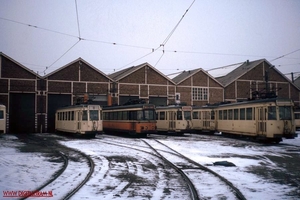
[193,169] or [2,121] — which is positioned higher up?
[2,121]

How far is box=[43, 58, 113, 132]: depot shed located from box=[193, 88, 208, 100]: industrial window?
11.9 metres

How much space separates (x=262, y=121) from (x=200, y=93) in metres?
23.4

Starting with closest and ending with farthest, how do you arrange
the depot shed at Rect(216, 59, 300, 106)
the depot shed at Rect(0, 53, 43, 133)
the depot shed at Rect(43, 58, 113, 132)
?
the depot shed at Rect(0, 53, 43, 133)
the depot shed at Rect(43, 58, 113, 132)
the depot shed at Rect(216, 59, 300, 106)

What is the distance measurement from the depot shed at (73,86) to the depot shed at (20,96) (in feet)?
3.68

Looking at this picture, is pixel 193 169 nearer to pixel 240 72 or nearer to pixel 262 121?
pixel 262 121

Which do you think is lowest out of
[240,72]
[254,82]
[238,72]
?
[254,82]

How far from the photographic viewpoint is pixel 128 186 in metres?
8.88

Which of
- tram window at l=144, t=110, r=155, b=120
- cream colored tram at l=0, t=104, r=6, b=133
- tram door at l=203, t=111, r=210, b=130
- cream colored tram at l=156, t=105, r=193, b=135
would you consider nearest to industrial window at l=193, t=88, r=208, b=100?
tram door at l=203, t=111, r=210, b=130

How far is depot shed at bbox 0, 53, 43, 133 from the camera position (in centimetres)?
3578

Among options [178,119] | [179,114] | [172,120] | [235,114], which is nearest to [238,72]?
[179,114]

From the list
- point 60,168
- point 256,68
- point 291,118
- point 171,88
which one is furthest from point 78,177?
point 256,68

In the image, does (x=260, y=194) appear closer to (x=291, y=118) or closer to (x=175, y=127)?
(x=291, y=118)

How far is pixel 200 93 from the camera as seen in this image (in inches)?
1783

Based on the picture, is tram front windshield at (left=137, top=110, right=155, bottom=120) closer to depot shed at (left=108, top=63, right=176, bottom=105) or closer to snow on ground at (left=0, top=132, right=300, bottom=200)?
snow on ground at (left=0, top=132, right=300, bottom=200)
